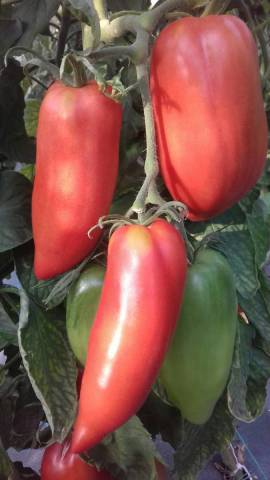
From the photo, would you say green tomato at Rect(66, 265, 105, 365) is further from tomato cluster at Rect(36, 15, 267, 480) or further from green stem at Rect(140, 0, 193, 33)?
green stem at Rect(140, 0, 193, 33)

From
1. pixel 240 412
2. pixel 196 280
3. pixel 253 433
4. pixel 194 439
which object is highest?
pixel 196 280

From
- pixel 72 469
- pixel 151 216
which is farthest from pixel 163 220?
pixel 72 469

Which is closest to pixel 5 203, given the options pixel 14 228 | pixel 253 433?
pixel 14 228

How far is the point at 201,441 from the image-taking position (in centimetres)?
60

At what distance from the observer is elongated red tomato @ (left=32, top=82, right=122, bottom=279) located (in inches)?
14.7

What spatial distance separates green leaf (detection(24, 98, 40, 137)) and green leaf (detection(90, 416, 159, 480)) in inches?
12.3

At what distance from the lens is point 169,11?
42 cm

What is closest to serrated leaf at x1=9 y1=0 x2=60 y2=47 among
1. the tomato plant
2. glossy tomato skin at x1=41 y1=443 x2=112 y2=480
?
the tomato plant

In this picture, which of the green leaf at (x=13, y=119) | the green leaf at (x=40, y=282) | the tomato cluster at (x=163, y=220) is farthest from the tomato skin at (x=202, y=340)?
the green leaf at (x=13, y=119)

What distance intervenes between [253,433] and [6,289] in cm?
116

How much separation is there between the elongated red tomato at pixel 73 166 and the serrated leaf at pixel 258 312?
0.21m

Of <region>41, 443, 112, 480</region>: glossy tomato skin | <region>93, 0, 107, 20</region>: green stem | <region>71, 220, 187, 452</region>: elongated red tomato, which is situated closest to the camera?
<region>71, 220, 187, 452</region>: elongated red tomato

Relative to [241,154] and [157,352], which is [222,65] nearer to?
[241,154]

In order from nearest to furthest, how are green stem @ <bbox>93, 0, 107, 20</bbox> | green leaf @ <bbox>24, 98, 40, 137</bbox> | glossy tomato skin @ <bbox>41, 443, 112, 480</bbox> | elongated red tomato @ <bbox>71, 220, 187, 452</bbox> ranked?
1. elongated red tomato @ <bbox>71, 220, 187, 452</bbox>
2. green stem @ <bbox>93, 0, 107, 20</bbox>
3. green leaf @ <bbox>24, 98, 40, 137</bbox>
4. glossy tomato skin @ <bbox>41, 443, 112, 480</bbox>
